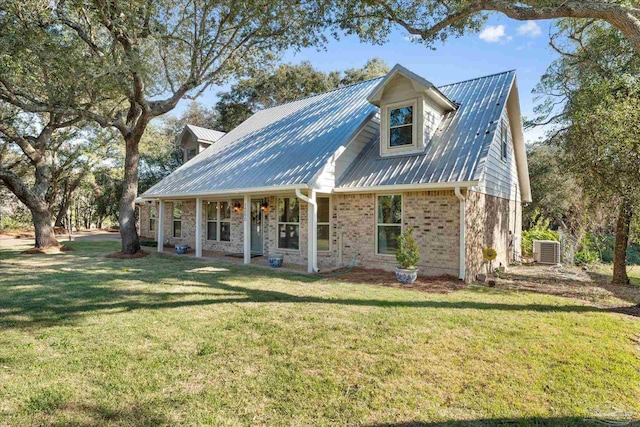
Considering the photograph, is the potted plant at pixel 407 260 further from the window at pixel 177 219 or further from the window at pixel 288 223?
the window at pixel 177 219

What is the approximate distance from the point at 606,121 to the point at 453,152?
3224mm

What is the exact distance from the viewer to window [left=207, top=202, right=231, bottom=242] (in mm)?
14469

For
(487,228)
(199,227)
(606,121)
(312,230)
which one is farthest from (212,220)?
(606,121)

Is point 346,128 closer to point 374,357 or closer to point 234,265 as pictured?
point 234,265

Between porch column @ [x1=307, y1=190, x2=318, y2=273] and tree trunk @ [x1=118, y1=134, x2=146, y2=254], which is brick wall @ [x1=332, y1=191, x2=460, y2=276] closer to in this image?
porch column @ [x1=307, y1=190, x2=318, y2=273]

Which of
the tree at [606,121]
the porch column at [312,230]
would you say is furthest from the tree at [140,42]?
the tree at [606,121]

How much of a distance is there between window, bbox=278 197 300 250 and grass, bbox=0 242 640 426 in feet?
15.8

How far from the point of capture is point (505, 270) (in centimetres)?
1128

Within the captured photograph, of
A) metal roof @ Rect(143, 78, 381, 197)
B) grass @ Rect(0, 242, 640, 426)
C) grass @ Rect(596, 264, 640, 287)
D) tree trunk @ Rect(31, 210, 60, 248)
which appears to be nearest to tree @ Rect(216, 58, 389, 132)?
metal roof @ Rect(143, 78, 381, 197)

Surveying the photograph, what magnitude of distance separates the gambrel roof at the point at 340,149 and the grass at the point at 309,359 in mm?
3645

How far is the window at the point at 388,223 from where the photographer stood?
9.69m

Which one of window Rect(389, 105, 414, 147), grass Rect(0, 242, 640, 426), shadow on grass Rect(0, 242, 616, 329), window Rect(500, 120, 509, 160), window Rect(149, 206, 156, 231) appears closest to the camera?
grass Rect(0, 242, 640, 426)

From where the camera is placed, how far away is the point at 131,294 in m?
6.91

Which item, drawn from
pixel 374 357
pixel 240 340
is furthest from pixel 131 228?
pixel 374 357
